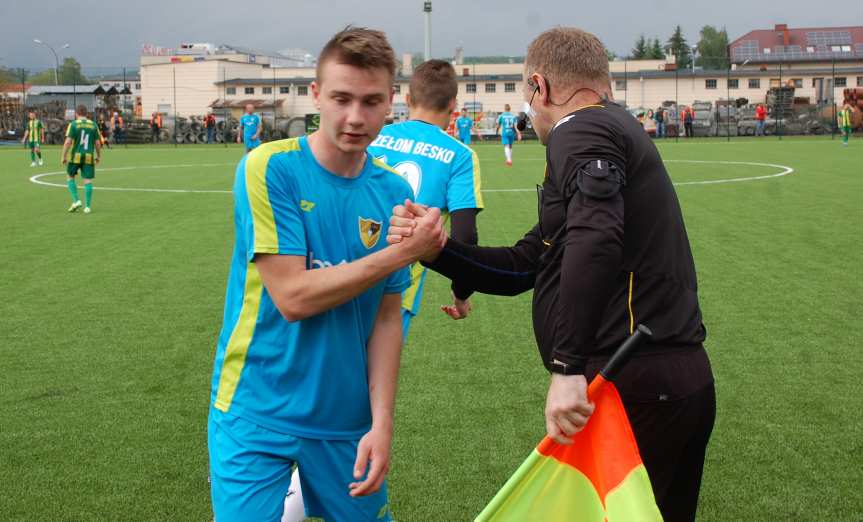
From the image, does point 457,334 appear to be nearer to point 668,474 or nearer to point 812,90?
point 668,474

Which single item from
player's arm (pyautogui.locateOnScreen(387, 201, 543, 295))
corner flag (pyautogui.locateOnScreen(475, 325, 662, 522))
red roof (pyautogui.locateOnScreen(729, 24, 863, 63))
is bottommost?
corner flag (pyautogui.locateOnScreen(475, 325, 662, 522))

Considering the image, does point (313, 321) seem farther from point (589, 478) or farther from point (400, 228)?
point (589, 478)

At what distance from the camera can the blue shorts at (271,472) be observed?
3.04m

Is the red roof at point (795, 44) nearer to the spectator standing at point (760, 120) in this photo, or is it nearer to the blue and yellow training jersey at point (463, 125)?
the spectator standing at point (760, 120)

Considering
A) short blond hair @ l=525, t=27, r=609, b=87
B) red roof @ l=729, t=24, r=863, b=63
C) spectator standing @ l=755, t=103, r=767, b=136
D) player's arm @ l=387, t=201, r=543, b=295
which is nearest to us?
short blond hair @ l=525, t=27, r=609, b=87

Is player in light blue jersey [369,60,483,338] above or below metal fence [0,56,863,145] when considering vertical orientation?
below

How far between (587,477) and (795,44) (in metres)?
124

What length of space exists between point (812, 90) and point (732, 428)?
82.6 m

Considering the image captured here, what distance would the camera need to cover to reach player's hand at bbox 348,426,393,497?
304 cm

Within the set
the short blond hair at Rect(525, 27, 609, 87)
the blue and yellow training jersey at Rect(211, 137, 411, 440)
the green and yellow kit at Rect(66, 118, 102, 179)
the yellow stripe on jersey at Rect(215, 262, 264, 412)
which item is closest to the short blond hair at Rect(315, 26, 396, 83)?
the blue and yellow training jersey at Rect(211, 137, 411, 440)

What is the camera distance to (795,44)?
11600 centimetres

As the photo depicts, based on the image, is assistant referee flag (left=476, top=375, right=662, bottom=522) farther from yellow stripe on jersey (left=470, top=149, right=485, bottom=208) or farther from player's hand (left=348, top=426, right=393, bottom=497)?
yellow stripe on jersey (left=470, top=149, right=485, bottom=208)

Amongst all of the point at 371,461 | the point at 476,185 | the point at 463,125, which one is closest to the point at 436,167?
the point at 476,185

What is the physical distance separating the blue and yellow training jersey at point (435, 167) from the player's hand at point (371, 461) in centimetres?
284
